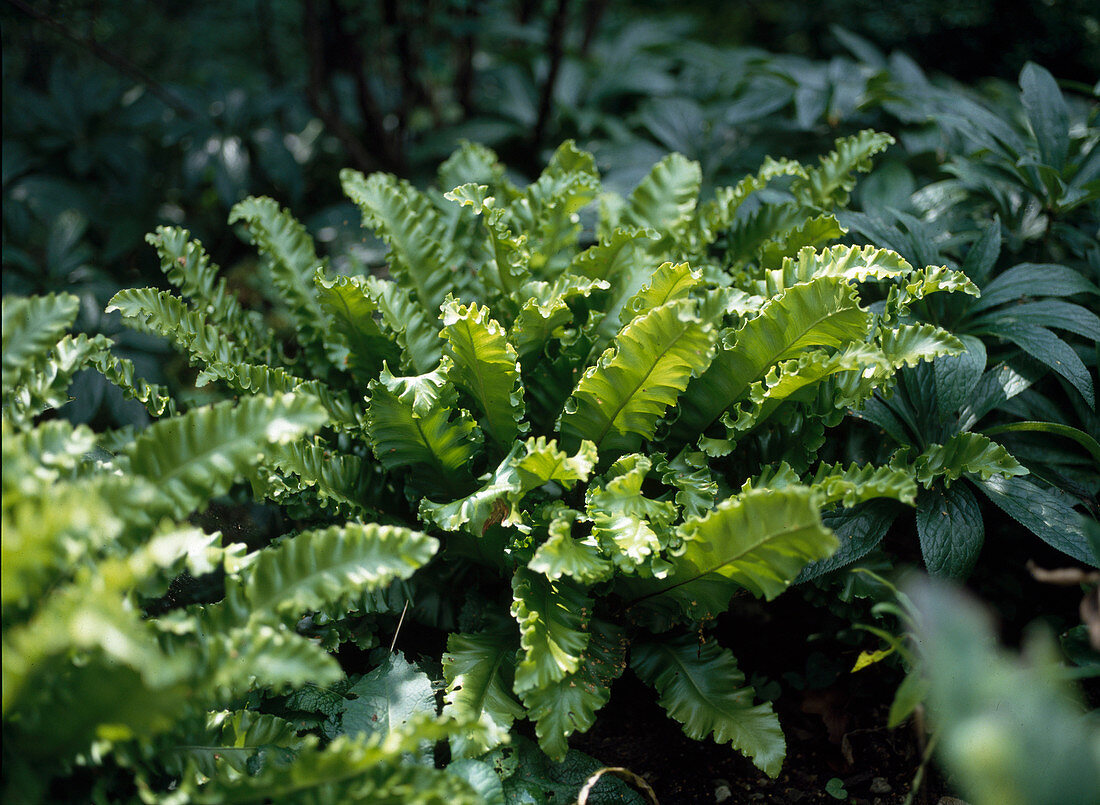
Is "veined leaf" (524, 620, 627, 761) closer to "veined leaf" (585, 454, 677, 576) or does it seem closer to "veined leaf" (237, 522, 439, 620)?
"veined leaf" (585, 454, 677, 576)

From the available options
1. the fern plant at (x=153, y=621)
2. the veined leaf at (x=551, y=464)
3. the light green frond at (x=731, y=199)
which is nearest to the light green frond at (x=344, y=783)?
the fern plant at (x=153, y=621)

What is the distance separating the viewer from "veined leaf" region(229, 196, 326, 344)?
1.79m

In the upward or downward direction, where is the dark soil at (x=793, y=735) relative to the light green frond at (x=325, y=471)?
downward

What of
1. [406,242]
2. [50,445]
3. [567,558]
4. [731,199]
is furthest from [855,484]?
[50,445]

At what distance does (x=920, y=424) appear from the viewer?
1.60m

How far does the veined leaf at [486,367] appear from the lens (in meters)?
1.38

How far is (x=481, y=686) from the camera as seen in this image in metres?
1.36

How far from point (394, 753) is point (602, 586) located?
0.60m

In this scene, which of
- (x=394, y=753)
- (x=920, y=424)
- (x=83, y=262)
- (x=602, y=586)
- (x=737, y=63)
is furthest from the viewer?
(x=737, y=63)

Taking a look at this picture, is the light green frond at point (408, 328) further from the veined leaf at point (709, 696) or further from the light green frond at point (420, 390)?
the veined leaf at point (709, 696)

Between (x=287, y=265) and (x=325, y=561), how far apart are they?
945mm

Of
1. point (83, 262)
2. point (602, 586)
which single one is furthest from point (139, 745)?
point (83, 262)

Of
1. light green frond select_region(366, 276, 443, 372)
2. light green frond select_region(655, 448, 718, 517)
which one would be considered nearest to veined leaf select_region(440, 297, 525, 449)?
light green frond select_region(366, 276, 443, 372)

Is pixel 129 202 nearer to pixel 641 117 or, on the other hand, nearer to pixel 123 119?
pixel 123 119
